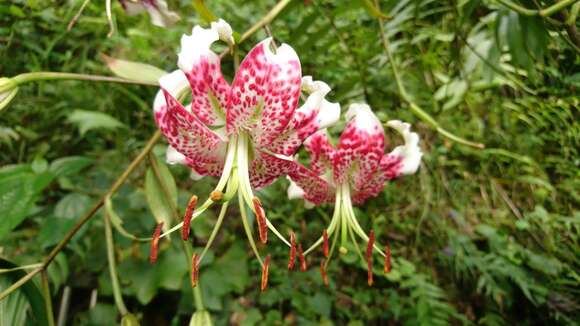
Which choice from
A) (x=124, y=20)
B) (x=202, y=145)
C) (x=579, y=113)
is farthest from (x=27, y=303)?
(x=124, y=20)

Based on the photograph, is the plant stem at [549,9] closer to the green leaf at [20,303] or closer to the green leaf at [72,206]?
the green leaf at [20,303]

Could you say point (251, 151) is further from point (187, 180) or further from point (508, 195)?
point (508, 195)

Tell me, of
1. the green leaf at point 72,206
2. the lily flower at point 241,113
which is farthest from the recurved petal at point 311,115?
the green leaf at point 72,206

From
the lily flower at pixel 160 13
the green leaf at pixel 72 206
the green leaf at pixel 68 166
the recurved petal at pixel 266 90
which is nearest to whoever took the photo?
the recurved petal at pixel 266 90

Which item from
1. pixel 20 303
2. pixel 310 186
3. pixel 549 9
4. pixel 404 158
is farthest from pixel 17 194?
pixel 549 9

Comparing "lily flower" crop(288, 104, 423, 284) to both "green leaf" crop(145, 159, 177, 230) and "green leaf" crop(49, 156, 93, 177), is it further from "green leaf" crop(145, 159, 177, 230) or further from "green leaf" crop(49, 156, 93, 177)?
"green leaf" crop(49, 156, 93, 177)
